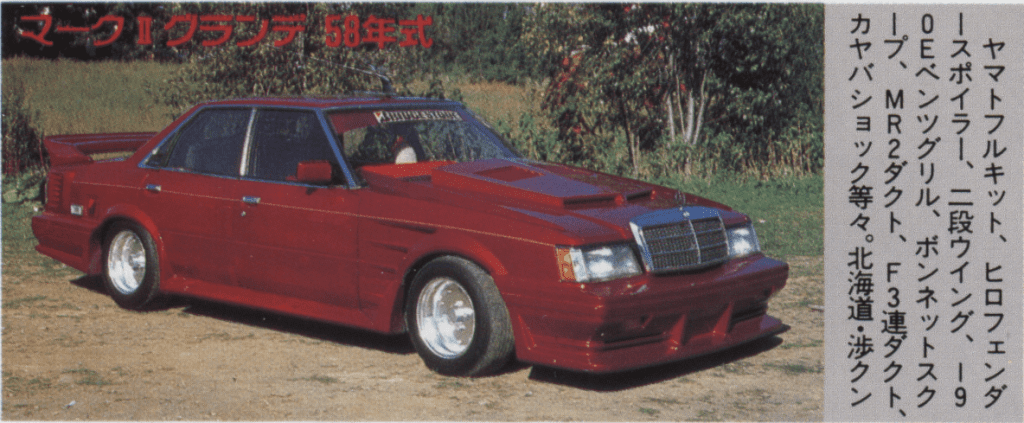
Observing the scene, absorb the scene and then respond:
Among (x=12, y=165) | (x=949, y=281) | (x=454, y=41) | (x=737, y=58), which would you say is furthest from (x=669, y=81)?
(x=454, y=41)

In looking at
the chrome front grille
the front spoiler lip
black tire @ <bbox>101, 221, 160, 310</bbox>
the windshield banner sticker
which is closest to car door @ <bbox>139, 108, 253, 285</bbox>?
black tire @ <bbox>101, 221, 160, 310</bbox>

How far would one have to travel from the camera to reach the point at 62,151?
27.6 feet

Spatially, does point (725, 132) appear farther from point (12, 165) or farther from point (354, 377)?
point (354, 377)

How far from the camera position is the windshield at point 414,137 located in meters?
6.62

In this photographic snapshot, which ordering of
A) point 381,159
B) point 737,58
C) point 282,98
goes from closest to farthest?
point 381,159
point 282,98
point 737,58

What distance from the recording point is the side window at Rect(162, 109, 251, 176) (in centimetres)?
706

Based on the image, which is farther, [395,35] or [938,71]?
[395,35]

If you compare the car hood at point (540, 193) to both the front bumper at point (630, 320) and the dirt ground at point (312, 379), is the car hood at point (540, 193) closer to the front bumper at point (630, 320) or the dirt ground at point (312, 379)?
the front bumper at point (630, 320)

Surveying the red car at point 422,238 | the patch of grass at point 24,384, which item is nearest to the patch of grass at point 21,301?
the red car at point 422,238

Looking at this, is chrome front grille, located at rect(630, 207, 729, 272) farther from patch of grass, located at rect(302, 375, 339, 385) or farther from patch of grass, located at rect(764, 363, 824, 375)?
patch of grass, located at rect(302, 375, 339, 385)

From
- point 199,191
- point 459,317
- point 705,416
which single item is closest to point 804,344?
point 705,416

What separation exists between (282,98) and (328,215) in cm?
122

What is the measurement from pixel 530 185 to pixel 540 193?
0.17 m

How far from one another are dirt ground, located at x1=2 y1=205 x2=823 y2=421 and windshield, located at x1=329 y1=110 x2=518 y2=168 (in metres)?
1.15
